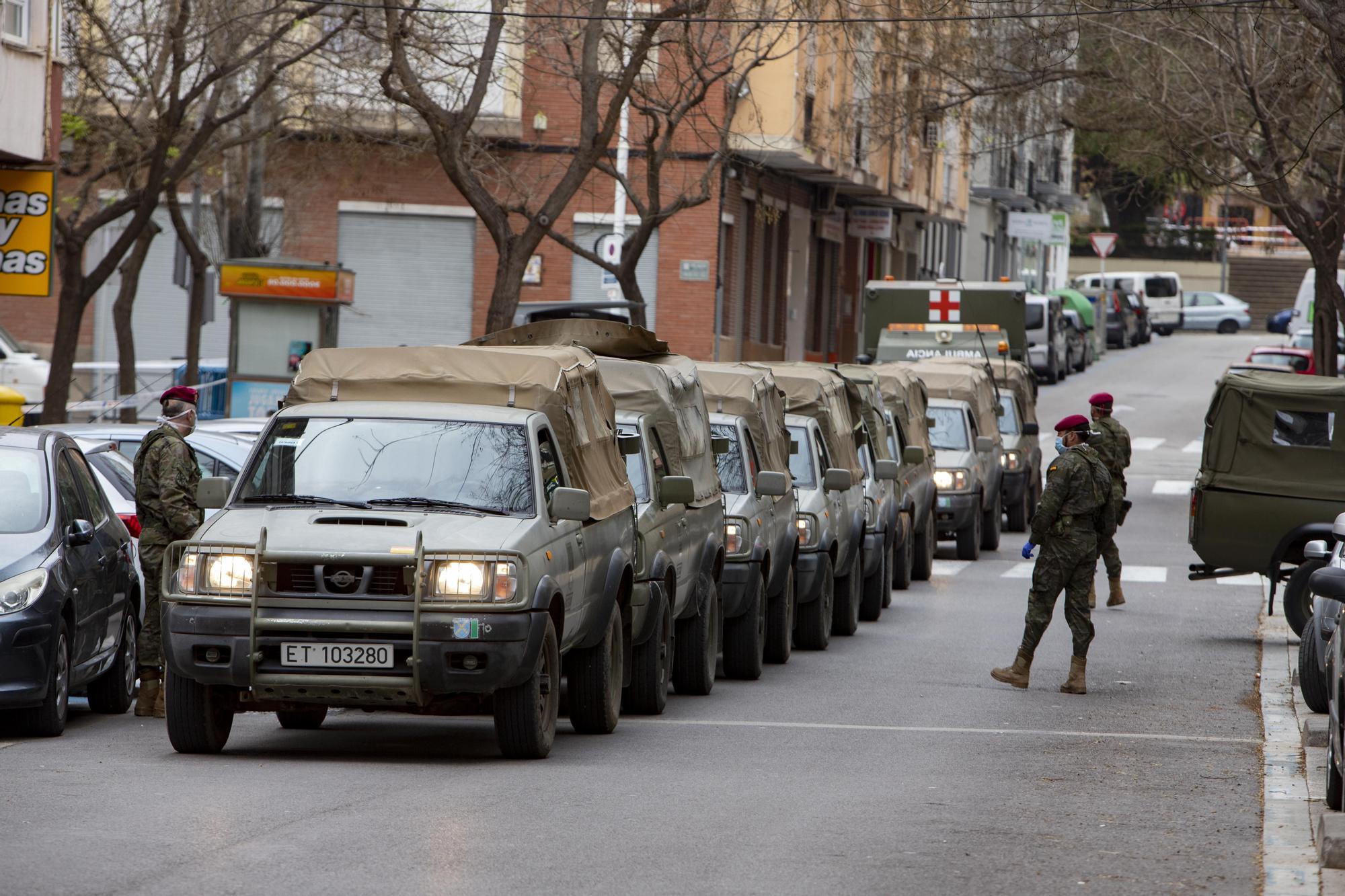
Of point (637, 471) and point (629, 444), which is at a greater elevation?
point (629, 444)

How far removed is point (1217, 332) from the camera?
80188 mm

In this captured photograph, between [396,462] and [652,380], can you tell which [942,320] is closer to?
[652,380]

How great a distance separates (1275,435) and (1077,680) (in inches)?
192

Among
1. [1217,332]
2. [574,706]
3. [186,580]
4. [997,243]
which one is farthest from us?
[1217,332]

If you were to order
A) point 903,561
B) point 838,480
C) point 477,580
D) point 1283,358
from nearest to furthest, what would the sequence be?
point 477,580, point 838,480, point 903,561, point 1283,358

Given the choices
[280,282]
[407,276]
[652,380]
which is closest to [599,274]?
[407,276]

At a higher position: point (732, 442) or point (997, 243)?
point (997, 243)

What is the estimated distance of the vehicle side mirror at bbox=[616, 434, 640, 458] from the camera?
13125 millimetres

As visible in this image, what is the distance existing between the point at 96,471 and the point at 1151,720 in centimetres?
722

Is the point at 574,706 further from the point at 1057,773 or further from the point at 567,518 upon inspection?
the point at 1057,773

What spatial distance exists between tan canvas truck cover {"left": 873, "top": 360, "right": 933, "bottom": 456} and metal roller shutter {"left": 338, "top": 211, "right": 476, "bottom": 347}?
16673 millimetres

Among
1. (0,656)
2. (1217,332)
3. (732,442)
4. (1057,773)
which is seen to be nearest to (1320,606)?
(1057,773)

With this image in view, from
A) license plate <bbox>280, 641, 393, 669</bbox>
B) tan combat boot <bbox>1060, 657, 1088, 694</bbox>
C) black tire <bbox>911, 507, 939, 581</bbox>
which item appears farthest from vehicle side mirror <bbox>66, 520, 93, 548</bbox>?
black tire <bbox>911, 507, 939, 581</bbox>

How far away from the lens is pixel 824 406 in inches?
741
